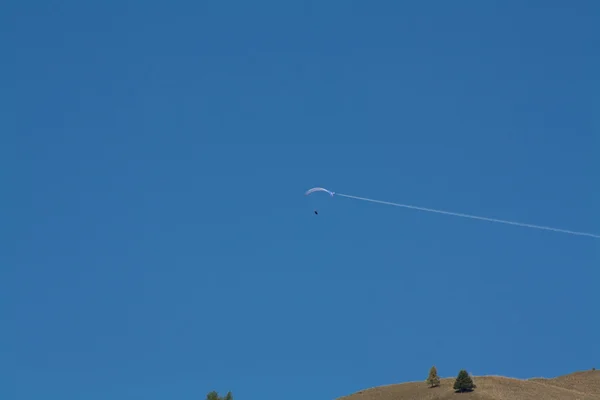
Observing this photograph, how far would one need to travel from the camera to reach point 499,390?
14875 cm

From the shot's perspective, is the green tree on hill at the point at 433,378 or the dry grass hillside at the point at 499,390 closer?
the dry grass hillside at the point at 499,390

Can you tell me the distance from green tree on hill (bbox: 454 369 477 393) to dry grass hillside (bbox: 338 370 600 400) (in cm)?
99

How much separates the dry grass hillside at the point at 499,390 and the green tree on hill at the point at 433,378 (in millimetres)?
809

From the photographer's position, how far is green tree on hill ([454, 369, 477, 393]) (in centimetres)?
14712

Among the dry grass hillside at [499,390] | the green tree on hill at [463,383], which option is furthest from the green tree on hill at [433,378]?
the green tree on hill at [463,383]

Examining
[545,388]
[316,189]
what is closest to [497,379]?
[545,388]

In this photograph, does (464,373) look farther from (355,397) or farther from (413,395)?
(355,397)

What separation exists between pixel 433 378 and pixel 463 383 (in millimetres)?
9343

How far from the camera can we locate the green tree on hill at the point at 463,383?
147125mm

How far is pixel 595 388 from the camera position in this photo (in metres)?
162

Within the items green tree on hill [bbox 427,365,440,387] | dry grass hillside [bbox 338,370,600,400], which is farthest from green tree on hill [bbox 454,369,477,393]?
green tree on hill [bbox 427,365,440,387]

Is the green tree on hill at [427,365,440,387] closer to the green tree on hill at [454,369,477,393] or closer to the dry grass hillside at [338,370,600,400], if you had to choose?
the dry grass hillside at [338,370,600,400]

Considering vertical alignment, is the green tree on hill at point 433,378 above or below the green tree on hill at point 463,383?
above

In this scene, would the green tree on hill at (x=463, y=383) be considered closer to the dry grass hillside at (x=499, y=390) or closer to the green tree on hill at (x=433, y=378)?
the dry grass hillside at (x=499, y=390)
